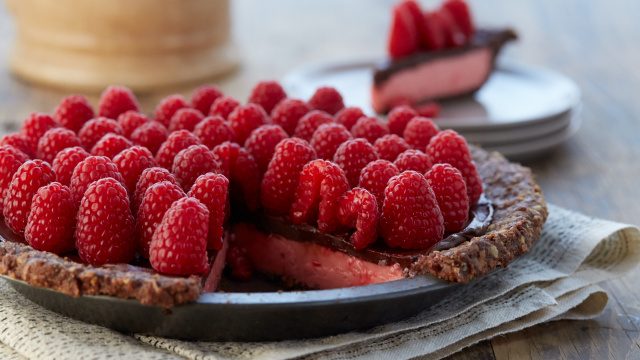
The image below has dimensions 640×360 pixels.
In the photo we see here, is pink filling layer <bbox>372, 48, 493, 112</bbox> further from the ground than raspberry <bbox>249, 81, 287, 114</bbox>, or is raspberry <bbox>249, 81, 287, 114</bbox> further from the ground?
raspberry <bbox>249, 81, 287, 114</bbox>

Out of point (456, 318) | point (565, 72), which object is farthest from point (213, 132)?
point (565, 72)

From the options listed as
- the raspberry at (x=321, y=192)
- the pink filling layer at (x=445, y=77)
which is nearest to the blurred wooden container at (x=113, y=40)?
the pink filling layer at (x=445, y=77)

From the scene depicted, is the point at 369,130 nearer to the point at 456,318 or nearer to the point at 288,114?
the point at 288,114

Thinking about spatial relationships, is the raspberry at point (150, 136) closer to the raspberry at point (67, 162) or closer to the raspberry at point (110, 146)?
the raspberry at point (110, 146)

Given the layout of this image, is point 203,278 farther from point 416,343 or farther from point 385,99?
point 385,99

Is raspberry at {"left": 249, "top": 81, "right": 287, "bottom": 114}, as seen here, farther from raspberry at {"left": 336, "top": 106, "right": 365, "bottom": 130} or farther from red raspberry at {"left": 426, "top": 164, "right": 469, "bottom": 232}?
red raspberry at {"left": 426, "top": 164, "right": 469, "bottom": 232}

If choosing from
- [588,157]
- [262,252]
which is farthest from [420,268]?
[588,157]

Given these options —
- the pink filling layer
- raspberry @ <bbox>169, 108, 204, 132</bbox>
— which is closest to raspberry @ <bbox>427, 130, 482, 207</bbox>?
raspberry @ <bbox>169, 108, 204, 132</bbox>
